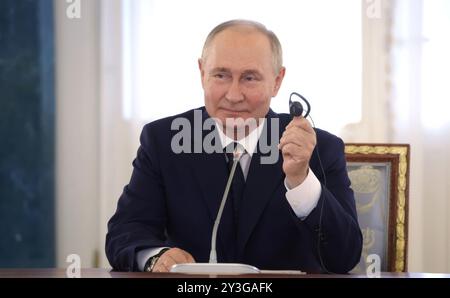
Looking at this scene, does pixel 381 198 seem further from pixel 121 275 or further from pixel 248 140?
pixel 121 275

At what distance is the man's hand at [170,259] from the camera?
5.37ft

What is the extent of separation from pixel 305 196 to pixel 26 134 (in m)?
1.07

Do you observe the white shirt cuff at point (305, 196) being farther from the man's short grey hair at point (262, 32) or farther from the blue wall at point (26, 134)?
the blue wall at point (26, 134)

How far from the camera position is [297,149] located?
5.58 ft

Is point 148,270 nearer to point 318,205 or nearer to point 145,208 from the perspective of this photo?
point 145,208

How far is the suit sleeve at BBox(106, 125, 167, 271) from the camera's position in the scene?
5.67 ft

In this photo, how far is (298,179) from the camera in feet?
5.67

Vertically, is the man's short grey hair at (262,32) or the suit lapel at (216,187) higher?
the man's short grey hair at (262,32)

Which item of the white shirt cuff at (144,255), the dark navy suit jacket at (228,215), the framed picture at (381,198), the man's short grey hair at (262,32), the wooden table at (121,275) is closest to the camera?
the wooden table at (121,275)

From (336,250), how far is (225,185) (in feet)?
1.21

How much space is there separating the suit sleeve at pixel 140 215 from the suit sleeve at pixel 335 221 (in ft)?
1.42

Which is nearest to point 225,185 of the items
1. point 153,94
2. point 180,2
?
point 153,94

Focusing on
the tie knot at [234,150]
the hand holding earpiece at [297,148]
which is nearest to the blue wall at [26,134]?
the tie knot at [234,150]

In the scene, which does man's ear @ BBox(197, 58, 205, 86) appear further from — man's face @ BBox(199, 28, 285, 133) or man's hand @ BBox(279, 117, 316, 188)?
man's hand @ BBox(279, 117, 316, 188)
